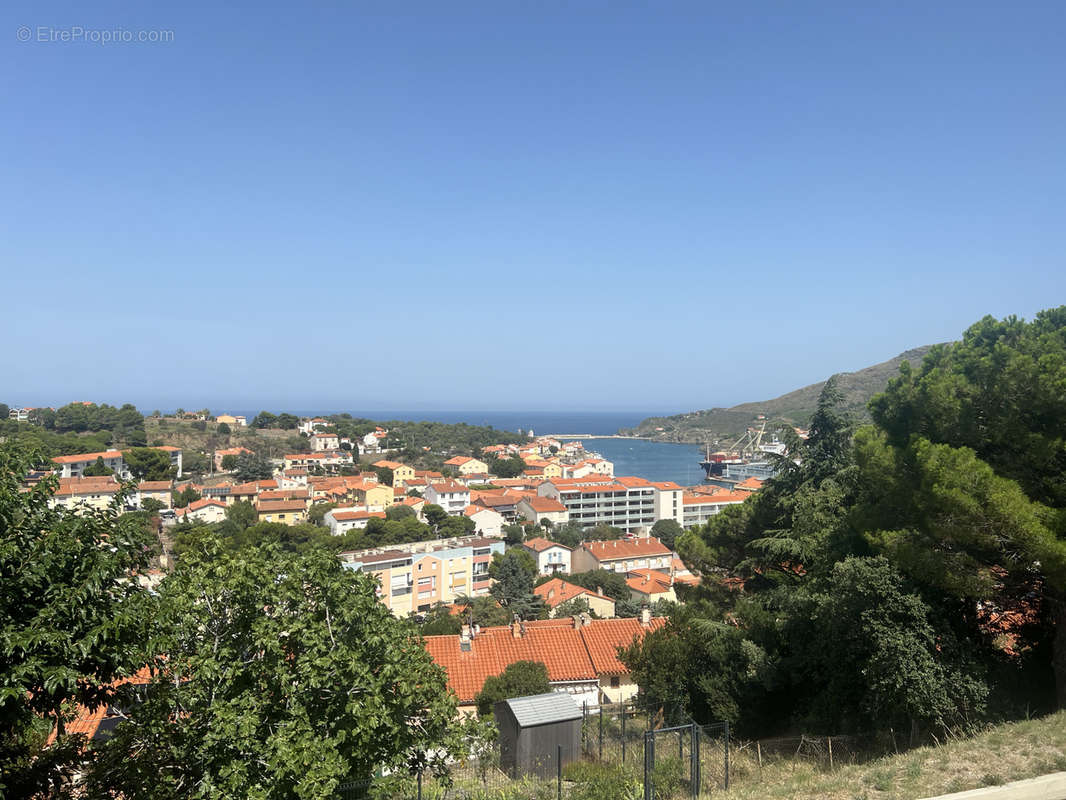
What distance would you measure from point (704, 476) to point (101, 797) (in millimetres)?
127628

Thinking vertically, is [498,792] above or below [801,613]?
below

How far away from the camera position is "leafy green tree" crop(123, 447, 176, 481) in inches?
2443

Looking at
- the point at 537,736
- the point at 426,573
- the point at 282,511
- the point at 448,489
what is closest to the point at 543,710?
the point at 537,736

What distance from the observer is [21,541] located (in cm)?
438

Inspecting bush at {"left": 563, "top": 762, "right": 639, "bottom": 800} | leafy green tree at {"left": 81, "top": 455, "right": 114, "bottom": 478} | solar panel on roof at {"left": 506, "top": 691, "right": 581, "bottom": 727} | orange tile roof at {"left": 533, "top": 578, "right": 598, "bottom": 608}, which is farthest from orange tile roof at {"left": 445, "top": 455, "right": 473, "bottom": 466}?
bush at {"left": 563, "top": 762, "right": 639, "bottom": 800}

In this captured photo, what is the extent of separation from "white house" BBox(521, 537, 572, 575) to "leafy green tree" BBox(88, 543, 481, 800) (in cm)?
4478

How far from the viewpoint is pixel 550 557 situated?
164ft

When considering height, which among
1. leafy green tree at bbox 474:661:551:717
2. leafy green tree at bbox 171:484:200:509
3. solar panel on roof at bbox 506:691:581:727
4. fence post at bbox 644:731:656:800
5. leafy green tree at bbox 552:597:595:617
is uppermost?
fence post at bbox 644:731:656:800

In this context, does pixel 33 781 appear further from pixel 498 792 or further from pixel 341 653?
pixel 498 792

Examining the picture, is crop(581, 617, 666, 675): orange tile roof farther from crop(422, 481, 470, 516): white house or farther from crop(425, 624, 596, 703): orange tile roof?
crop(422, 481, 470, 516): white house

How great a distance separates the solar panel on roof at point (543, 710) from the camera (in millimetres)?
9969

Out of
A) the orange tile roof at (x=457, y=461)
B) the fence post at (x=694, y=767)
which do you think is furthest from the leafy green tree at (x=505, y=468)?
the fence post at (x=694, y=767)

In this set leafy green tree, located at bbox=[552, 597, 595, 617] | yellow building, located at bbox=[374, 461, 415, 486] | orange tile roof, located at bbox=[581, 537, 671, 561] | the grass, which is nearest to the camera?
the grass

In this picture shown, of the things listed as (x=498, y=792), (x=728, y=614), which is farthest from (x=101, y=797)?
(x=728, y=614)
